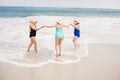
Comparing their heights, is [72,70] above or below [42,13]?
above

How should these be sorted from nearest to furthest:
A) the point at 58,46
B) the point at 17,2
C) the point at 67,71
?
the point at 67,71, the point at 58,46, the point at 17,2

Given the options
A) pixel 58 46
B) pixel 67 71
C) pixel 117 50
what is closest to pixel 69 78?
pixel 67 71

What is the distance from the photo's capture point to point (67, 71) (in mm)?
8727

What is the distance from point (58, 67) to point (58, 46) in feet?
9.09

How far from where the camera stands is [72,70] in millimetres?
8875

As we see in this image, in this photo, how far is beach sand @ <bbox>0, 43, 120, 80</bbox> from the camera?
816cm

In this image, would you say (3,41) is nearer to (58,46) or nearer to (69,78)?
(58,46)

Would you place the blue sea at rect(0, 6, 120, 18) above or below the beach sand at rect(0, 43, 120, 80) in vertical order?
below

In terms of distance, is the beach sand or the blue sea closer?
the beach sand

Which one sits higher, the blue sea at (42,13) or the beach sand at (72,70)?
the beach sand at (72,70)

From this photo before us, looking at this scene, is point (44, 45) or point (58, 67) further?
point (44, 45)

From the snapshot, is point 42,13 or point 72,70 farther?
point 42,13

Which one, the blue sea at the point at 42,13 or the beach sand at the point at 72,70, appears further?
the blue sea at the point at 42,13

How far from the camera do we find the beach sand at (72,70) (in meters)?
8.16
